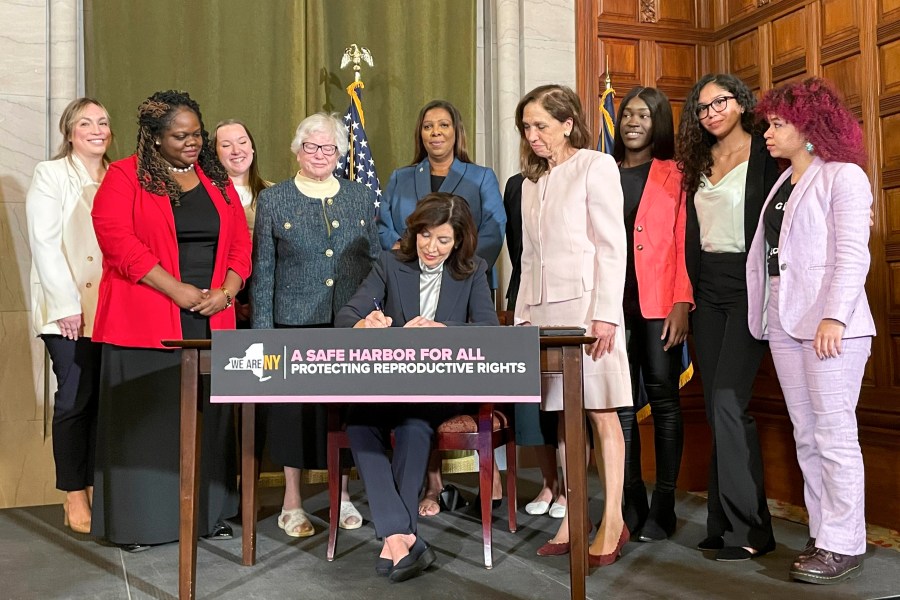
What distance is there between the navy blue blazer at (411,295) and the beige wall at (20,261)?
2.20 m

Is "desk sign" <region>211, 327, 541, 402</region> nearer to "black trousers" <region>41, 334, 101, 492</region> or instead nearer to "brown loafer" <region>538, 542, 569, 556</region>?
"brown loafer" <region>538, 542, 569, 556</region>

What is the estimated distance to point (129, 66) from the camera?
15.6ft

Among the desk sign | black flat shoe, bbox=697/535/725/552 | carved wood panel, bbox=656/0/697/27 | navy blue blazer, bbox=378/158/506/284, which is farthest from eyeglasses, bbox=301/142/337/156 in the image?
carved wood panel, bbox=656/0/697/27

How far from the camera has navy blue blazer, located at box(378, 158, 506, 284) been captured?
3.87 m

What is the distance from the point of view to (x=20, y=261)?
453 centimetres

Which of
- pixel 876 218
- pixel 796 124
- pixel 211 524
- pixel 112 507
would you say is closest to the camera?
pixel 796 124

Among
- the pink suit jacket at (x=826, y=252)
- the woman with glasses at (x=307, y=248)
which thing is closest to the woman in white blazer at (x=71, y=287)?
the woman with glasses at (x=307, y=248)

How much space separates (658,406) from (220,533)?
5.79 ft

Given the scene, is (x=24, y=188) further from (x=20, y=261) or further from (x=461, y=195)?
(x=461, y=195)

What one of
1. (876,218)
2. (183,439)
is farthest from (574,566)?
(876,218)

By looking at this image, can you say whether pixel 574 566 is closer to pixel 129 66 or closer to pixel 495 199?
pixel 495 199

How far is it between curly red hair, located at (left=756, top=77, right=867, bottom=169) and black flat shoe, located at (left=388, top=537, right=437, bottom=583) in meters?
1.83

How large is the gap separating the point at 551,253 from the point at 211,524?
168 cm

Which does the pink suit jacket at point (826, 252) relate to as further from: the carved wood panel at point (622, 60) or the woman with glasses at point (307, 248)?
the carved wood panel at point (622, 60)
